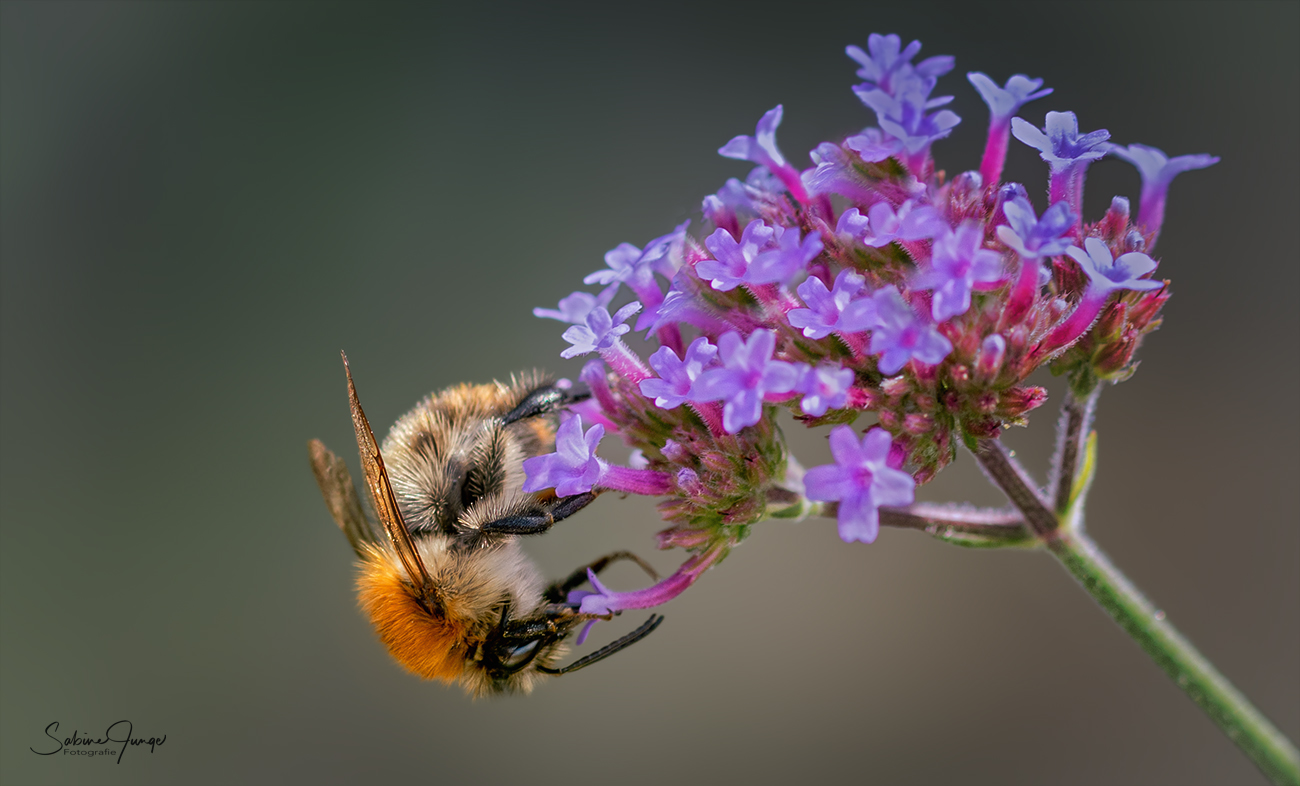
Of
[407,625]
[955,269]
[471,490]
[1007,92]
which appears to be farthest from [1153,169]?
[407,625]

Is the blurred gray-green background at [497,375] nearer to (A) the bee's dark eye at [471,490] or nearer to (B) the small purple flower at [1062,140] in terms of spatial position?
(A) the bee's dark eye at [471,490]

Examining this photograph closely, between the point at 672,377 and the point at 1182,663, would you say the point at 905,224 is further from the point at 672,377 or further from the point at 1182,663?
the point at 1182,663

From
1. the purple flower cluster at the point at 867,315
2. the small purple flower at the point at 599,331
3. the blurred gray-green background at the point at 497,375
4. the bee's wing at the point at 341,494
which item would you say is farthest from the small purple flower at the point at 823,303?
the blurred gray-green background at the point at 497,375

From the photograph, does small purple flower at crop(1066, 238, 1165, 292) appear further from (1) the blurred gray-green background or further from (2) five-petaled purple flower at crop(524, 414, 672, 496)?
(1) the blurred gray-green background

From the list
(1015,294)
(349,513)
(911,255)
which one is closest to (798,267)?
(911,255)

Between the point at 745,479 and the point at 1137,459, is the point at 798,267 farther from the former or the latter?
the point at 1137,459

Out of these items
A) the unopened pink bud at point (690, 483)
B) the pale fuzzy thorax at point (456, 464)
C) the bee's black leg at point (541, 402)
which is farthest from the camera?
the bee's black leg at point (541, 402)
